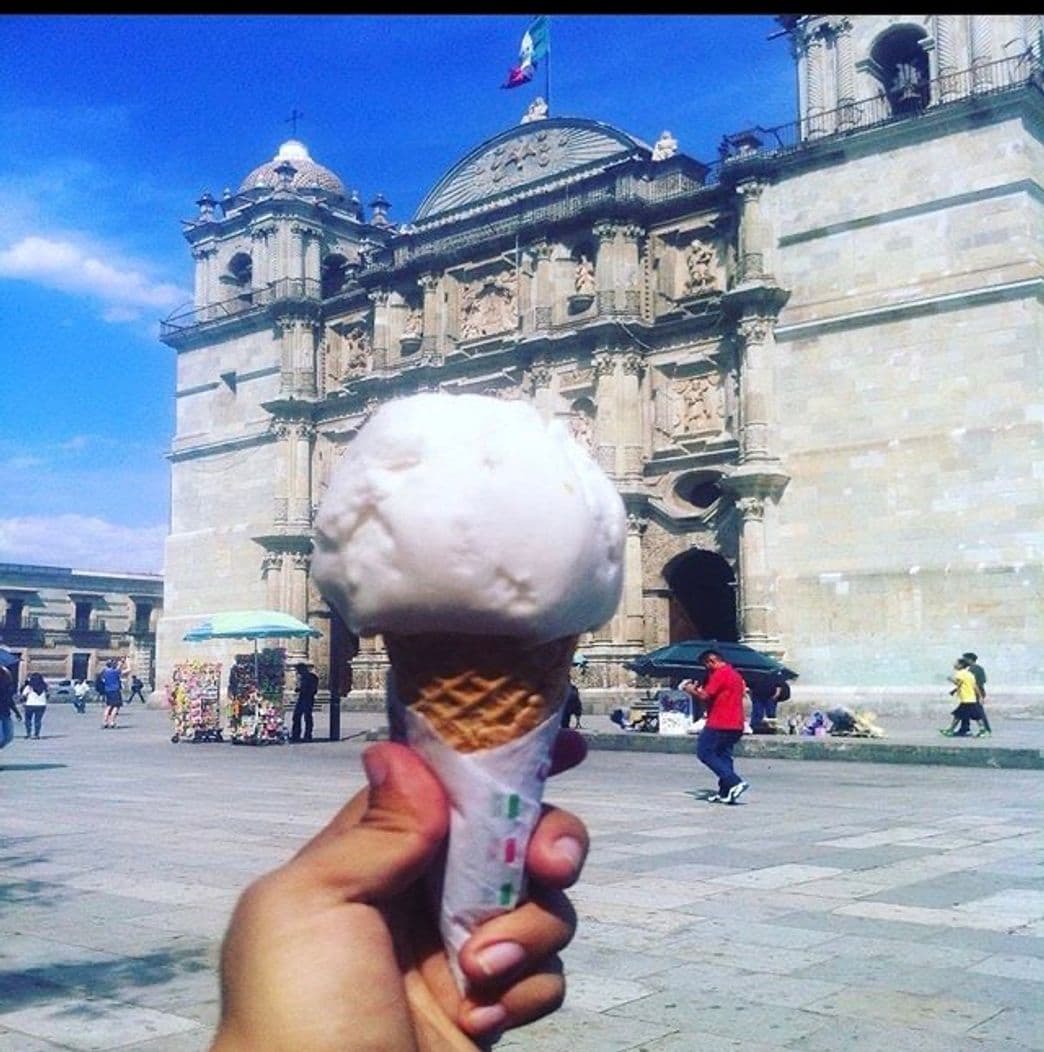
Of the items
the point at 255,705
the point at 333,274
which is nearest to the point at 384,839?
the point at 255,705

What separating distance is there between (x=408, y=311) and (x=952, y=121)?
15724 millimetres

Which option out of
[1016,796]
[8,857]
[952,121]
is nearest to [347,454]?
[8,857]

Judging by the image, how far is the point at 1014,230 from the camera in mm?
23188

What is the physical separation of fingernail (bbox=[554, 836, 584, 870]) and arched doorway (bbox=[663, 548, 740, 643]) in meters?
26.0

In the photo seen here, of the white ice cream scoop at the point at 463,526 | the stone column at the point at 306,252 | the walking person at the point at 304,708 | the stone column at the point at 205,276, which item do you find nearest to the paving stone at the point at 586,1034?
the white ice cream scoop at the point at 463,526

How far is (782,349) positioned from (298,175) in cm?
1900

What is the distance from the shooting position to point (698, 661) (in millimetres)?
19750

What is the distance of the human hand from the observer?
1572 millimetres

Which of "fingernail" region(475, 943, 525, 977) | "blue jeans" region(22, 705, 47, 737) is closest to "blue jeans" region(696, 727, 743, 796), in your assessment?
"fingernail" region(475, 943, 525, 977)

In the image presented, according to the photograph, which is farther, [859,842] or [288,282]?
[288,282]

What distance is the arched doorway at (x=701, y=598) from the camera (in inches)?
1099

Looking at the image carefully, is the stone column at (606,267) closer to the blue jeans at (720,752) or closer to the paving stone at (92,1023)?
the blue jeans at (720,752)

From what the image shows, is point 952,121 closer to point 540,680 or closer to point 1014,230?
point 1014,230

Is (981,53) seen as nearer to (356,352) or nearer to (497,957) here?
(356,352)
